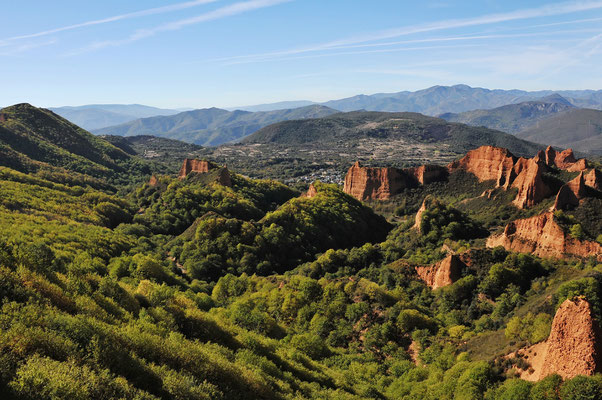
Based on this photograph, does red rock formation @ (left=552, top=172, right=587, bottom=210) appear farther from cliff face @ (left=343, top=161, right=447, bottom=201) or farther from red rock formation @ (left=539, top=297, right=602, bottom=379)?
red rock formation @ (left=539, top=297, right=602, bottom=379)

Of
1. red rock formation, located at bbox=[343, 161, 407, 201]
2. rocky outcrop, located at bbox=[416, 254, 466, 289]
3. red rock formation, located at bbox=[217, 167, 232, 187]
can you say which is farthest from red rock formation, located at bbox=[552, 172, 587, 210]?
red rock formation, located at bbox=[217, 167, 232, 187]

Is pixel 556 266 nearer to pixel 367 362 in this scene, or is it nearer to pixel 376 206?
pixel 367 362

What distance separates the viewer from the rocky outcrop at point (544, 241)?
161 ft

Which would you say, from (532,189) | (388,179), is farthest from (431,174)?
(532,189)

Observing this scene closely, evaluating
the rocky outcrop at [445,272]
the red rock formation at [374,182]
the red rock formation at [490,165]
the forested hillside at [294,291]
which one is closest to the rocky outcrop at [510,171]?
the red rock formation at [490,165]

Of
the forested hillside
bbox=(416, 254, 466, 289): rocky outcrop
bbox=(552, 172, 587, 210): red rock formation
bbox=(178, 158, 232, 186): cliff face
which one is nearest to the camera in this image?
the forested hillside

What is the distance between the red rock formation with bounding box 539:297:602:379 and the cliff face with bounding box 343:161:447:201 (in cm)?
8985

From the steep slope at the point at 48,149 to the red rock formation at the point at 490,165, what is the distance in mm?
116489

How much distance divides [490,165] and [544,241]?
51.4 m

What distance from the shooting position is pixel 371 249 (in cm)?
6819

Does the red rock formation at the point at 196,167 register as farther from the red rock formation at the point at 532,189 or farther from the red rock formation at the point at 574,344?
the red rock formation at the point at 574,344

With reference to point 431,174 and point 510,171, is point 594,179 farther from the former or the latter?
point 431,174

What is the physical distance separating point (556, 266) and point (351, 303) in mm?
26406

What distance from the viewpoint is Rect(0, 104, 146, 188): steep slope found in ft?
370
